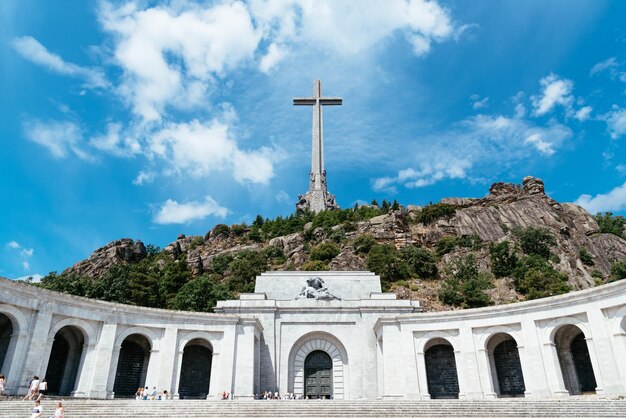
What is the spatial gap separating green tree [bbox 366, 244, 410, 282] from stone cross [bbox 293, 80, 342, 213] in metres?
35.5

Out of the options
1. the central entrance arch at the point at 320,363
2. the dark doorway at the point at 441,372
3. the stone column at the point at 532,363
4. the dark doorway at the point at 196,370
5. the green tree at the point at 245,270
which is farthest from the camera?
the green tree at the point at 245,270

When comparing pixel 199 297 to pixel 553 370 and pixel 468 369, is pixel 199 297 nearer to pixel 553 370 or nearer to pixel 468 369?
pixel 468 369

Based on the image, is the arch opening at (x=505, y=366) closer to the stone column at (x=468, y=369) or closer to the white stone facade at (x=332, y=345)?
the white stone facade at (x=332, y=345)

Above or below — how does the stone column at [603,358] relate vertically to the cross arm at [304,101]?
below

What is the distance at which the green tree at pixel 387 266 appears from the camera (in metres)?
69.8

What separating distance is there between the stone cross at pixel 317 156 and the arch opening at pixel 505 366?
75201 mm

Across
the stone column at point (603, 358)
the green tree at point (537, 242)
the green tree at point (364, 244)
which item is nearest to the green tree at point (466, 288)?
the green tree at point (537, 242)

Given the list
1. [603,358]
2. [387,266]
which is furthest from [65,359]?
[387,266]

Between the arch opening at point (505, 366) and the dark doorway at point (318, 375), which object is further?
the dark doorway at point (318, 375)

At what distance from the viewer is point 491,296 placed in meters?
62.4

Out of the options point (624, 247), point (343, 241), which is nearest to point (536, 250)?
point (624, 247)

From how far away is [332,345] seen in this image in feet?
112

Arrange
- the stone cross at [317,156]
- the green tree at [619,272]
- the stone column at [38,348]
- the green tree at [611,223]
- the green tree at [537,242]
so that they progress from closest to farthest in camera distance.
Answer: the stone column at [38,348] < the green tree at [619,272] < the green tree at [537,242] < the green tree at [611,223] < the stone cross at [317,156]

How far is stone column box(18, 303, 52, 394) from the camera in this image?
915 inches
